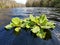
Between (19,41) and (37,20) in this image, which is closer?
(19,41)

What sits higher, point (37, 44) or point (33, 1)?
point (37, 44)

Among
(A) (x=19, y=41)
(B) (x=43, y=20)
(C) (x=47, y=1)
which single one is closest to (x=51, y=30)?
(B) (x=43, y=20)

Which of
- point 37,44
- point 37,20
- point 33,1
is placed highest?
point 37,20

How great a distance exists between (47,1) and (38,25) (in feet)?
66.2

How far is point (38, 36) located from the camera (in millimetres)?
4078

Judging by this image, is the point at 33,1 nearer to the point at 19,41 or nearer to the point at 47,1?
the point at 47,1

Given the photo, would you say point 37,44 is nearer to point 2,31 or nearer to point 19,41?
point 19,41

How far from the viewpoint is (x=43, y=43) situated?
3.83 metres

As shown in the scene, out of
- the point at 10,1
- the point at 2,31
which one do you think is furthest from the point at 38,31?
the point at 10,1

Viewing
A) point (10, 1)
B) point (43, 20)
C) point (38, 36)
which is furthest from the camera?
point (10, 1)

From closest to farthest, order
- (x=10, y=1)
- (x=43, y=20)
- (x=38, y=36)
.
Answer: (x=38, y=36)
(x=43, y=20)
(x=10, y=1)

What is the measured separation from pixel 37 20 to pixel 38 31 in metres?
0.36

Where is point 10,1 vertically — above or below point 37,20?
below

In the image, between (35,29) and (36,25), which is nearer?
(35,29)
